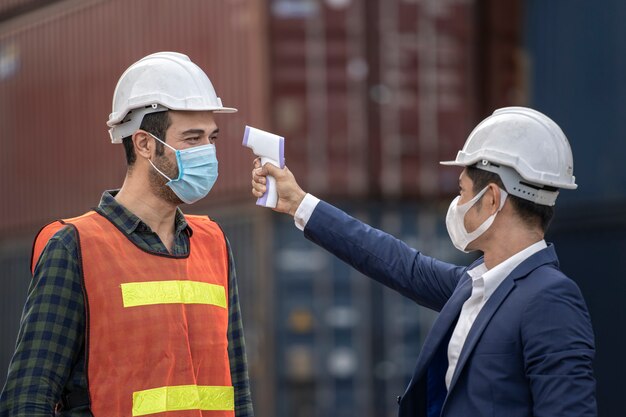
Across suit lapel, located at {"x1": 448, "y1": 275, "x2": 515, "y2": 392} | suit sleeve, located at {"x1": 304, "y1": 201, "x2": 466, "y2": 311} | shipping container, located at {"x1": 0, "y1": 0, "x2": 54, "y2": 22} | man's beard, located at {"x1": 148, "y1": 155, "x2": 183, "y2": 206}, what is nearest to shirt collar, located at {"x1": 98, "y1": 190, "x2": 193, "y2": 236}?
man's beard, located at {"x1": 148, "y1": 155, "x2": 183, "y2": 206}

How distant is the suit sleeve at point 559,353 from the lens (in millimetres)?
3248

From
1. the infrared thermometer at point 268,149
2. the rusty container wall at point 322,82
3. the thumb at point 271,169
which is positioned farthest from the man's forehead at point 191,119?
the rusty container wall at point 322,82

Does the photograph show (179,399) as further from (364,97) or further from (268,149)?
(364,97)

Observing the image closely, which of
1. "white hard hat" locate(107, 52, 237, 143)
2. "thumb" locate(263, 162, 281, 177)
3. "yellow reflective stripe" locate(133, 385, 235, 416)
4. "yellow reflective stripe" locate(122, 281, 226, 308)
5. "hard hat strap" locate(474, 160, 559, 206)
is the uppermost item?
"white hard hat" locate(107, 52, 237, 143)

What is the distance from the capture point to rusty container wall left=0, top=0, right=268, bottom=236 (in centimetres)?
1727

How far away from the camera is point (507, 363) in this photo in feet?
11.3

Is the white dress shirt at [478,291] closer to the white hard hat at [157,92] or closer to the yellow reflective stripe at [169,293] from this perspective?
the yellow reflective stripe at [169,293]

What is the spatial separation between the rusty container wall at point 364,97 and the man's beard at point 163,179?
42.2 ft

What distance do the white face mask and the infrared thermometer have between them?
25.0 inches

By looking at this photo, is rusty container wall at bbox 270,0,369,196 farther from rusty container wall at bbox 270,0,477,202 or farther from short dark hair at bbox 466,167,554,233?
short dark hair at bbox 466,167,554,233

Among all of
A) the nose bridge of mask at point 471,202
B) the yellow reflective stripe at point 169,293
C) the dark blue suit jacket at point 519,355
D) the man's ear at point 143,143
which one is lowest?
the dark blue suit jacket at point 519,355

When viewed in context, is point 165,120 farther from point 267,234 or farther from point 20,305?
point 20,305

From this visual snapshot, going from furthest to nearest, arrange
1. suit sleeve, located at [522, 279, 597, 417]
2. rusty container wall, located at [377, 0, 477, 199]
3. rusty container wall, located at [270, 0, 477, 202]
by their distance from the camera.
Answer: rusty container wall, located at [377, 0, 477, 199], rusty container wall, located at [270, 0, 477, 202], suit sleeve, located at [522, 279, 597, 417]

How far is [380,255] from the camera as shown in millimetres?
4258
